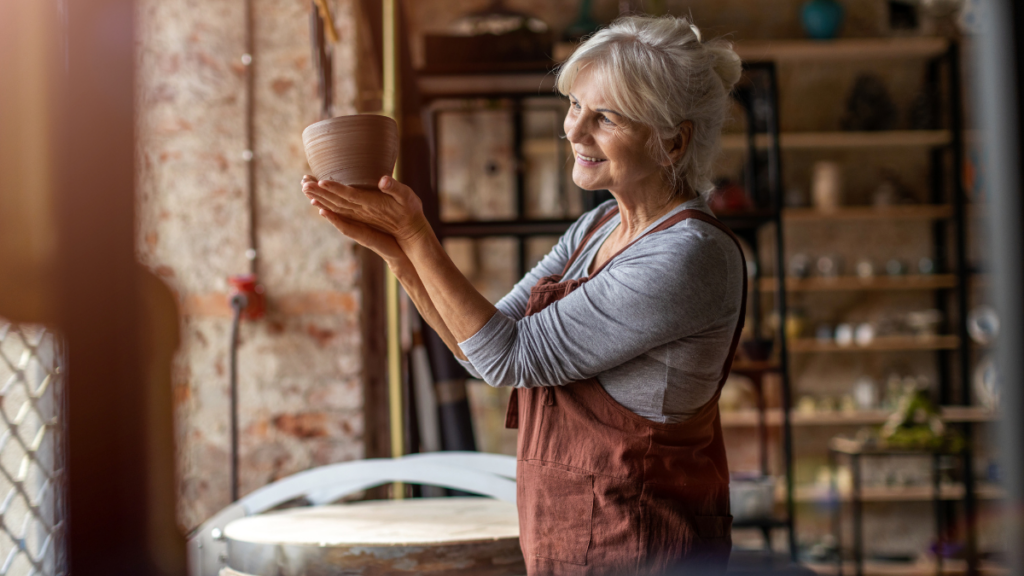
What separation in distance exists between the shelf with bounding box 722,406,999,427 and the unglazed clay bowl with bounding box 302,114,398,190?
11.3 feet

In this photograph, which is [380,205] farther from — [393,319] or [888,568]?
[888,568]

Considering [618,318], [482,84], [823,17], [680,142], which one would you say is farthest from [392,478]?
[823,17]

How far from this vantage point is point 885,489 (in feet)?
13.5

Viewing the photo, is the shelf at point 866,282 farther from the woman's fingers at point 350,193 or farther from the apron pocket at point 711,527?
the woman's fingers at point 350,193

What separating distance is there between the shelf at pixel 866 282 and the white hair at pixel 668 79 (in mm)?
3292

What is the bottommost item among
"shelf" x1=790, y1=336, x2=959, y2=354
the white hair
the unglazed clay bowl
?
"shelf" x1=790, y1=336, x2=959, y2=354

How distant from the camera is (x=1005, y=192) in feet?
0.76

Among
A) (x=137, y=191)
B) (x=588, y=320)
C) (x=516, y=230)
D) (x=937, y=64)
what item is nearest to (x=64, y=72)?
(x=137, y=191)

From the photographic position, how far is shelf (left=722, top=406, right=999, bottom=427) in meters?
4.07

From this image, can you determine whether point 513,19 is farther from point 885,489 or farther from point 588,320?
point 885,489

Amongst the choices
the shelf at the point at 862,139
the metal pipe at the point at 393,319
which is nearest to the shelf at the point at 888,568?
the shelf at the point at 862,139

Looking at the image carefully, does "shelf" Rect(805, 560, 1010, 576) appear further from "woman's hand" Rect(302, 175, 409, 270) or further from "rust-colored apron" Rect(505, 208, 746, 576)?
"woman's hand" Rect(302, 175, 409, 270)

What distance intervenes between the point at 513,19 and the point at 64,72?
3.02 meters

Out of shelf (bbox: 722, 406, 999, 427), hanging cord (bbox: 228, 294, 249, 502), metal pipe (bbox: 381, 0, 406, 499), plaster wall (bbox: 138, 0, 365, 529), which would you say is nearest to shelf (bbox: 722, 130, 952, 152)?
shelf (bbox: 722, 406, 999, 427)
